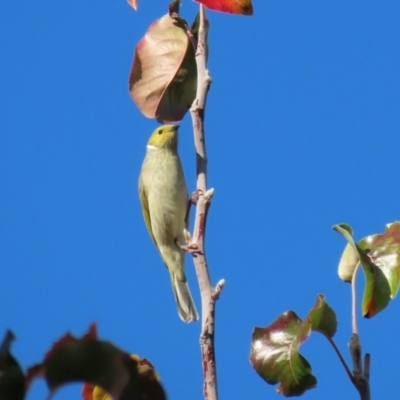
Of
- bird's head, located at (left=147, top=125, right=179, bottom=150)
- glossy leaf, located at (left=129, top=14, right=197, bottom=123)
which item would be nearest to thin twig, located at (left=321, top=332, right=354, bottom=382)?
glossy leaf, located at (left=129, top=14, right=197, bottom=123)

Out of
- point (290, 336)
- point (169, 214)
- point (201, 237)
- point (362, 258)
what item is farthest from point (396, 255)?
point (169, 214)

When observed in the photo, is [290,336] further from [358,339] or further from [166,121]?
[166,121]

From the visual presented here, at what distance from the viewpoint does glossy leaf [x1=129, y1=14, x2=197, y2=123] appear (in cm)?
225

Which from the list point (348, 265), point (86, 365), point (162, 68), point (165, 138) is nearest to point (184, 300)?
point (165, 138)

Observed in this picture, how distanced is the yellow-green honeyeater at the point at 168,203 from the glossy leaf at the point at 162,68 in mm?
2964

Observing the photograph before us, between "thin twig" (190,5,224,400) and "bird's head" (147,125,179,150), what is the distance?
362 cm

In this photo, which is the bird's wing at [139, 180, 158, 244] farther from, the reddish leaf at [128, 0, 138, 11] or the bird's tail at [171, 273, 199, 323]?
the reddish leaf at [128, 0, 138, 11]

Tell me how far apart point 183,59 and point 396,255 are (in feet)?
3.11

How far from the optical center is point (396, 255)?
1.66 m

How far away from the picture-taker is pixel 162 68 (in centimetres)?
227

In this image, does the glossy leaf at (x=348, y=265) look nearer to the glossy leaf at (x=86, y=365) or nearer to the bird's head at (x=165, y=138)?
the glossy leaf at (x=86, y=365)

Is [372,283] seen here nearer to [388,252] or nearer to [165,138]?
[388,252]

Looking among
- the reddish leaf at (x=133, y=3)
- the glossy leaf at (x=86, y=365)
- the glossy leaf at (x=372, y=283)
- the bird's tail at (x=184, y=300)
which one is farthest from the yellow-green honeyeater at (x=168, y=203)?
the glossy leaf at (x=86, y=365)

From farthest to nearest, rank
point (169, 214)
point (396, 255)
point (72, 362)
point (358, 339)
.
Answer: point (169, 214), point (396, 255), point (358, 339), point (72, 362)
